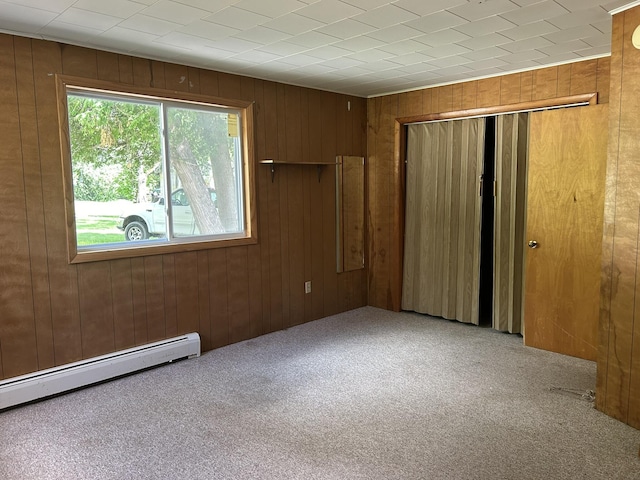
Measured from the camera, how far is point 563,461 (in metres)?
2.43

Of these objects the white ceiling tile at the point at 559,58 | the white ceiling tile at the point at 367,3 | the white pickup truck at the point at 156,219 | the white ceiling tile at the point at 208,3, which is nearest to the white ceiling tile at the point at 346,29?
the white ceiling tile at the point at 367,3

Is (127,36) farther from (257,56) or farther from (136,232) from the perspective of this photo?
(136,232)

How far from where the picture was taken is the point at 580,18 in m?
2.85

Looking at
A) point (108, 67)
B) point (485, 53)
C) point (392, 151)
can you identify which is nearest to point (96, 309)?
point (108, 67)

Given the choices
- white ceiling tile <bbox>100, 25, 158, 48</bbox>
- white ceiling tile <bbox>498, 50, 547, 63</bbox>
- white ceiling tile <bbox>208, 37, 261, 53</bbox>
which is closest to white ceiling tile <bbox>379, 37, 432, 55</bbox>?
→ white ceiling tile <bbox>498, 50, 547, 63</bbox>

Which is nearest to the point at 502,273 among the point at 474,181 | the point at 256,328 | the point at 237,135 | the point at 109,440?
the point at 474,181

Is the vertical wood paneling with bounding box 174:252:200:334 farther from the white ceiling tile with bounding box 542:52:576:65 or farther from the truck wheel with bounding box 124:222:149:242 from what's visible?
the white ceiling tile with bounding box 542:52:576:65

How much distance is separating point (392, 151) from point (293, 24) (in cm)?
248

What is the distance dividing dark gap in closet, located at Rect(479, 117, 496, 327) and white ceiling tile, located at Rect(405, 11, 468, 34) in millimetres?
1726

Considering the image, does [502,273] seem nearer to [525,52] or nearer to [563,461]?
[525,52]

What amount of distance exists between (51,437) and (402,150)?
3974 millimetres

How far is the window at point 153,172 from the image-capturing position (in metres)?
3.41

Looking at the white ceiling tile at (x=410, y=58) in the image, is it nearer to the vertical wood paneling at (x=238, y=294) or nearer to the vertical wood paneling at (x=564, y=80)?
the vertical wood paneling at (x=564, y=80)

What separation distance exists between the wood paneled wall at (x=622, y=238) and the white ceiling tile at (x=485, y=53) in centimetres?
88
